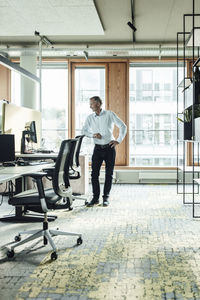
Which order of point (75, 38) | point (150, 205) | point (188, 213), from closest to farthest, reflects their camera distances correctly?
point (188, 213), point (150, 205), point (75, 38)

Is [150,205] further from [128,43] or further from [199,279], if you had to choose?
[128,43]

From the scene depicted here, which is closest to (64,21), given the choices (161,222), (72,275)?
(161,222)

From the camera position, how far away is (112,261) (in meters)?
2.69

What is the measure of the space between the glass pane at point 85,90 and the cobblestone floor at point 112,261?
A: 3505 millimetres

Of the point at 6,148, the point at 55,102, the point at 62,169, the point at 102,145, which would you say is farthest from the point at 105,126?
the point at 55,102

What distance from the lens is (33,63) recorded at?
23.0 ft

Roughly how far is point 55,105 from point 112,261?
5376 mm

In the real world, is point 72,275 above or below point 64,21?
below

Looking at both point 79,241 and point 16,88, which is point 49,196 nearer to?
point 79,241

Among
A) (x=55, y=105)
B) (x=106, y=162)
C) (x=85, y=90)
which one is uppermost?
(x=85, y=90)

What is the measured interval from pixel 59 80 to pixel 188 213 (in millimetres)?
4472

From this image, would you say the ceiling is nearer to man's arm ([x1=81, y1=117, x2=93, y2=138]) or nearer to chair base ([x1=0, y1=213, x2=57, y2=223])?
man's arm ([x1=81, y1=117, x2=93, y2=138])

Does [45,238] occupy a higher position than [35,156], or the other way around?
[35,156]

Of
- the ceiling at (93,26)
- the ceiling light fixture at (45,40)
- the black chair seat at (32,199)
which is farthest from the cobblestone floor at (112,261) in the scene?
the ceiling light fixture at (45,40)
